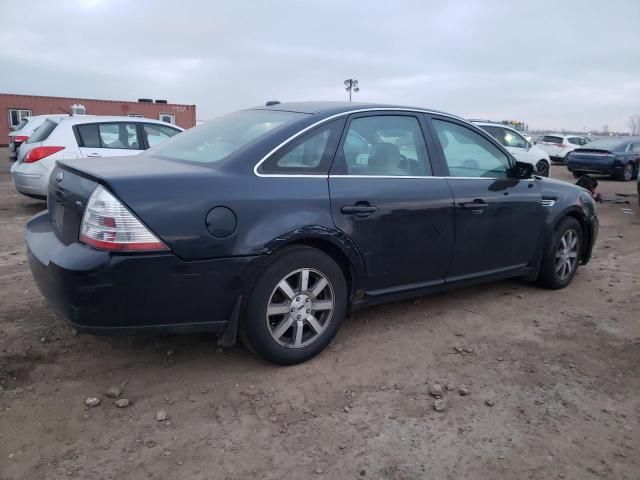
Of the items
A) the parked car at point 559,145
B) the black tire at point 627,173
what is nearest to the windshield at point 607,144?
the black tire at point 627,173

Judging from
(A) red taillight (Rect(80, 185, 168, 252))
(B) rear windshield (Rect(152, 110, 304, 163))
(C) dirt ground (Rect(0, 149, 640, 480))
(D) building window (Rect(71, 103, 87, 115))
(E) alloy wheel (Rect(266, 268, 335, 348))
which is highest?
(D) building window (Rect(71, 103, 87, 115))

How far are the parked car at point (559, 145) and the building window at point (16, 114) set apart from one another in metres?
27.2

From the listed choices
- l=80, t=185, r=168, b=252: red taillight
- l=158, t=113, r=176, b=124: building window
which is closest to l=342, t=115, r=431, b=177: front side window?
l=80, t=185, r=168, b=252: red taillight

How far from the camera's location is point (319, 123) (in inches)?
133

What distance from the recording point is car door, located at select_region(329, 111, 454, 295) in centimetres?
339

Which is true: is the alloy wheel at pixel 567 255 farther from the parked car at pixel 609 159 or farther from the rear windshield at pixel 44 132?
the parked car at pixel 609 159

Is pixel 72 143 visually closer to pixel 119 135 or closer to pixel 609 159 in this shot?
pixel 119 135

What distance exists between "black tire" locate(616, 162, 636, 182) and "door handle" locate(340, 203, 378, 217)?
16.2 metres

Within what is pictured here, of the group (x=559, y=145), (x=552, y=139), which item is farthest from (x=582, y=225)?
(x=552, y=139)

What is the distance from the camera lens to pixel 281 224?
3025 mm

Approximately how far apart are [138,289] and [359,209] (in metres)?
1.43

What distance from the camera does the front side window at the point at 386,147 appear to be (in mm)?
3498

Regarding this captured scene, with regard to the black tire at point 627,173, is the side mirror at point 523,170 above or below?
above

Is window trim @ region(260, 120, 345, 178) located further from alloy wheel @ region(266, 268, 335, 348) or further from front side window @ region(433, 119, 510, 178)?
front side window @ region(433, 119, 510, 178)
